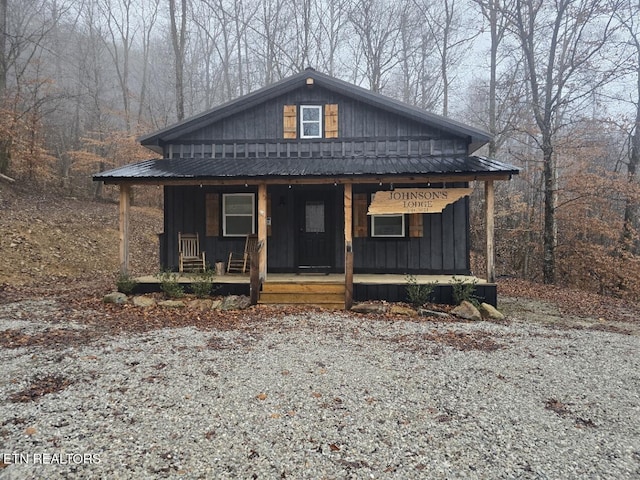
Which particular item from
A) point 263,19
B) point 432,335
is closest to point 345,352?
point 432,335

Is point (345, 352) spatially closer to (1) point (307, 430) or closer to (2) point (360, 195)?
(1) point (307, 430)

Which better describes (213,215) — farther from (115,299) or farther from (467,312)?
(467,312)

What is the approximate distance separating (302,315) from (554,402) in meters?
4.24

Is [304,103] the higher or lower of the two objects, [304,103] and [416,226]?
the higher

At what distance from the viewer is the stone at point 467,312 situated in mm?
6883

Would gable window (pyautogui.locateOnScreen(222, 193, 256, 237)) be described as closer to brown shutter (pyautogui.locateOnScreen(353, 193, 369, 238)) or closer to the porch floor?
the porch floor

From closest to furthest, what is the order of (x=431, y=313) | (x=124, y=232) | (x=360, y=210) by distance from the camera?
(x=431, y=313), (x=124, y=232), (x=360, y=210)

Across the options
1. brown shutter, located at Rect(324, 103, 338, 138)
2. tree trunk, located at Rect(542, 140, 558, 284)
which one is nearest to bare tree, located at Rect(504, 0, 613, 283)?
tree trunk, located at Rect(542, 140, 558, 284)

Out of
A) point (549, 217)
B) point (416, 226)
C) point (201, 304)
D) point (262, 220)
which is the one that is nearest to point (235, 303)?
point (201, 304)

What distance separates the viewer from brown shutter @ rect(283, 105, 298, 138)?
9398 mm

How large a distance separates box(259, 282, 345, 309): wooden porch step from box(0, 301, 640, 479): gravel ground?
6.57 feet

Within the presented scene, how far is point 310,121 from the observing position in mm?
9477

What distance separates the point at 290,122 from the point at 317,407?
24.9 ft

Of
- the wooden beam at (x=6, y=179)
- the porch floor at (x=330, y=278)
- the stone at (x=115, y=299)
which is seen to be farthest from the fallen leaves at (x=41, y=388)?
the wooden beam at (x=6, y=179)
